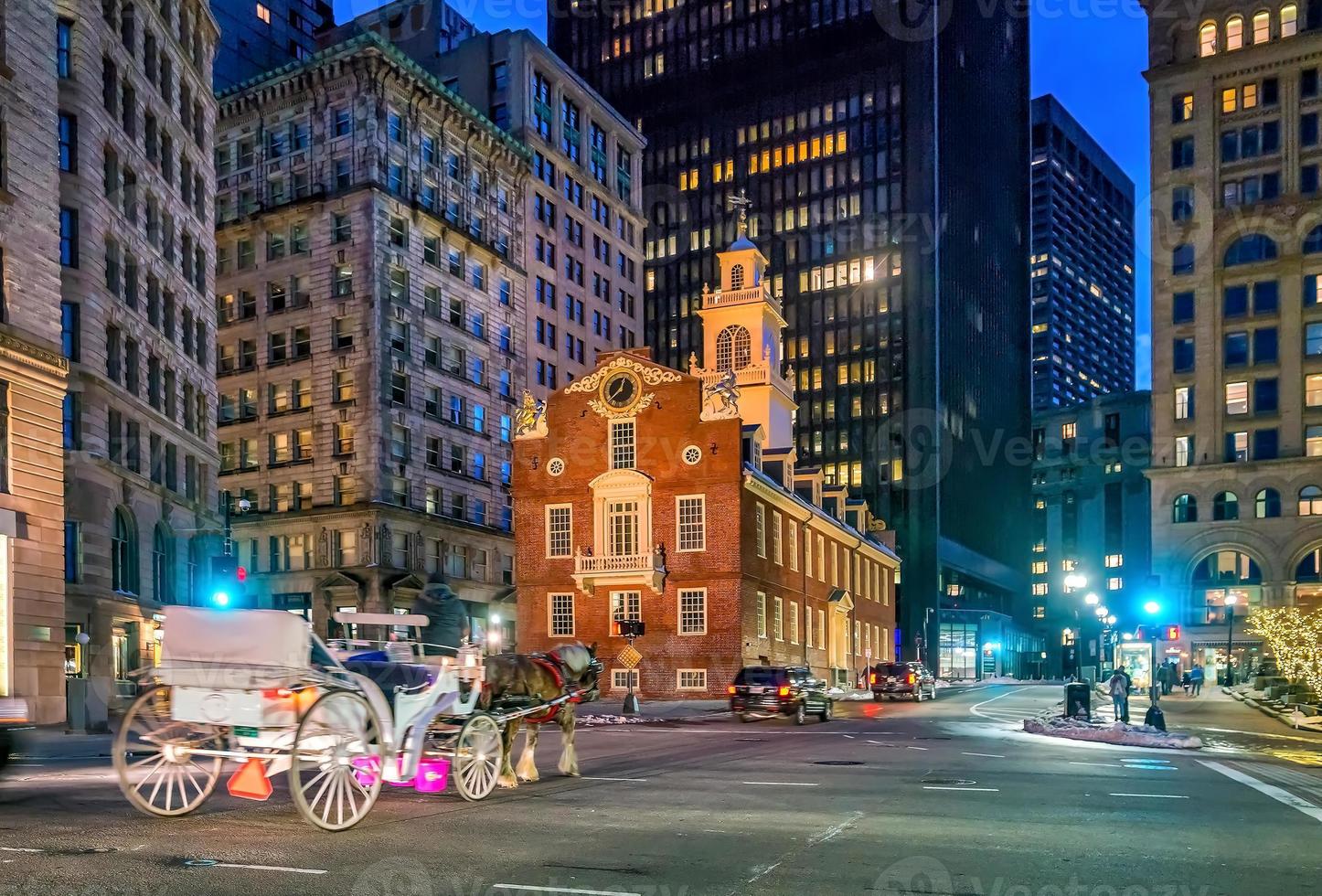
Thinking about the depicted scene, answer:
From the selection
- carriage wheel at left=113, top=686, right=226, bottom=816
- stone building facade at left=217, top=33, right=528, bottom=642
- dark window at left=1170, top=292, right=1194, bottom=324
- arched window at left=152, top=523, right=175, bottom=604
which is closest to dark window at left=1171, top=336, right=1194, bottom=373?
dark window at left=1170, top=292, right=1194, bottom=324

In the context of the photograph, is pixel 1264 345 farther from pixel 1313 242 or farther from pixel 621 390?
pixel 621 390

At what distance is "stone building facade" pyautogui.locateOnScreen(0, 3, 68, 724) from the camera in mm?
31969

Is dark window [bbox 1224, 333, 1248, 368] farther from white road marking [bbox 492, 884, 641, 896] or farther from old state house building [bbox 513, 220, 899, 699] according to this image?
white road marking [bbox 492, 884, 641, 896]

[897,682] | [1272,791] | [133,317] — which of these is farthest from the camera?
[897,682]

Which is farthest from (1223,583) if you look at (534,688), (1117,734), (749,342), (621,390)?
(534,688)

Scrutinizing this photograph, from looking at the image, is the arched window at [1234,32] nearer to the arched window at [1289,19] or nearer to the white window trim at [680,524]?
the arched window at [1289,19]

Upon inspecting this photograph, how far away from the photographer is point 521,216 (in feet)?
267

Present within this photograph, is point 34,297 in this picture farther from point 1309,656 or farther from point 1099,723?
point 1309,656

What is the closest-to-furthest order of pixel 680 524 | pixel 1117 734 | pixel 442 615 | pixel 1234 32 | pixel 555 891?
pixel 555 891 < pixel 442 615 < pixel 1117 734 < pixel 680 524 < pixel 1234 32

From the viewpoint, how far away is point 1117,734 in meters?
27.8

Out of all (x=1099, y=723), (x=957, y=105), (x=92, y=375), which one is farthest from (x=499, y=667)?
(x=957, y=105)

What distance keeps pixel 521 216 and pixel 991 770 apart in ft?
220

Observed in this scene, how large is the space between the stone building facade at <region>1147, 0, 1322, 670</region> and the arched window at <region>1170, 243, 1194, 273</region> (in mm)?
109

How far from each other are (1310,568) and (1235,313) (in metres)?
19.2
